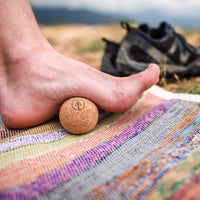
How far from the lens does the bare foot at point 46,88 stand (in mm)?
1009

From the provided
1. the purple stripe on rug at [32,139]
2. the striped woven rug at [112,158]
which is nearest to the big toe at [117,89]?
the striped woven rug at [112,158]

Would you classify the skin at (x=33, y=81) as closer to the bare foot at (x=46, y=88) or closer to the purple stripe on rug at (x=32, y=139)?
the bare foot at (x=46, y=88)

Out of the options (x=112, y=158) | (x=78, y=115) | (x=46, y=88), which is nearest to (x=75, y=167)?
(x=112, y=158)

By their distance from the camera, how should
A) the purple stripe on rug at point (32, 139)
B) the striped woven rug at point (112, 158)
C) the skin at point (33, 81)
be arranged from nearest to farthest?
the striped woven rug at point (112, 158) → the purple stripe on rug at point (32, 139) → the skin at point (33, 81)

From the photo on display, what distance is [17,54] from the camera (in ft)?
3.32

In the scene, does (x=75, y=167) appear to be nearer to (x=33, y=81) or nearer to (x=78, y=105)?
(x=78, y=105)

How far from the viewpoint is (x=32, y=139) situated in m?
0.93

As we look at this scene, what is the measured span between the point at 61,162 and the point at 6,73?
61cm

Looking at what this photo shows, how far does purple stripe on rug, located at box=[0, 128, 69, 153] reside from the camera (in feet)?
2.86

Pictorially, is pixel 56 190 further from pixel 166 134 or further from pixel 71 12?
pixel 71 12

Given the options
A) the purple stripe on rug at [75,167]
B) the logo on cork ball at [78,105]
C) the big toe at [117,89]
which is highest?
the big toe at [117,89]

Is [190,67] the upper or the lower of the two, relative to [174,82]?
upper

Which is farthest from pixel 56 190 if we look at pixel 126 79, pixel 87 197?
pixel 126 79

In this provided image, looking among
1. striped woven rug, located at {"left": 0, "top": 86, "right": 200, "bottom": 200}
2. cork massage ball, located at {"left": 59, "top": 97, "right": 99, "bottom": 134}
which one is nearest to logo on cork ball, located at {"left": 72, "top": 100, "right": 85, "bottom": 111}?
cork massage ball, located at {"left": 59, "top": 97, "right": 99, "bottom": 134}
